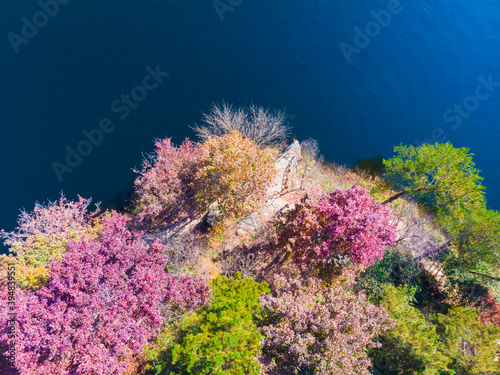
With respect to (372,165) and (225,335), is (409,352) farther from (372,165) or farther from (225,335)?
(372,165)

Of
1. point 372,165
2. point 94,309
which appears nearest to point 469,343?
point 94,309

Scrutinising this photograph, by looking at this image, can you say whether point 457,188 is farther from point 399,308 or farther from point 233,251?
point 233,251

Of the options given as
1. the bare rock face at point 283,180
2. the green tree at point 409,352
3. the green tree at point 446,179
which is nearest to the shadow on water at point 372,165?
the green tree at point 446,179

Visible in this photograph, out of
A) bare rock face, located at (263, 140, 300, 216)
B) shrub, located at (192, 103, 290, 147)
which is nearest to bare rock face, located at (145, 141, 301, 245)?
bare rock face, located at (263, 140, 300, 216)

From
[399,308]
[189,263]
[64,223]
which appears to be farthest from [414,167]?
[64,223]

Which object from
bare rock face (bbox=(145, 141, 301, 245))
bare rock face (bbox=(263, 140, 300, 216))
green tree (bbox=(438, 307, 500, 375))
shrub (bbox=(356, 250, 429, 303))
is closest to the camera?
green tree (bbox=(438, 307, 500, 375))

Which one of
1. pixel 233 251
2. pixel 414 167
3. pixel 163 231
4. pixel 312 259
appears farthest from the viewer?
pixel 414 167

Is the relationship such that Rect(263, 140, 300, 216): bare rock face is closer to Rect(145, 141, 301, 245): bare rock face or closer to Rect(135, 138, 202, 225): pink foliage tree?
Rect(145, 141, 301, 245): bare rock face
